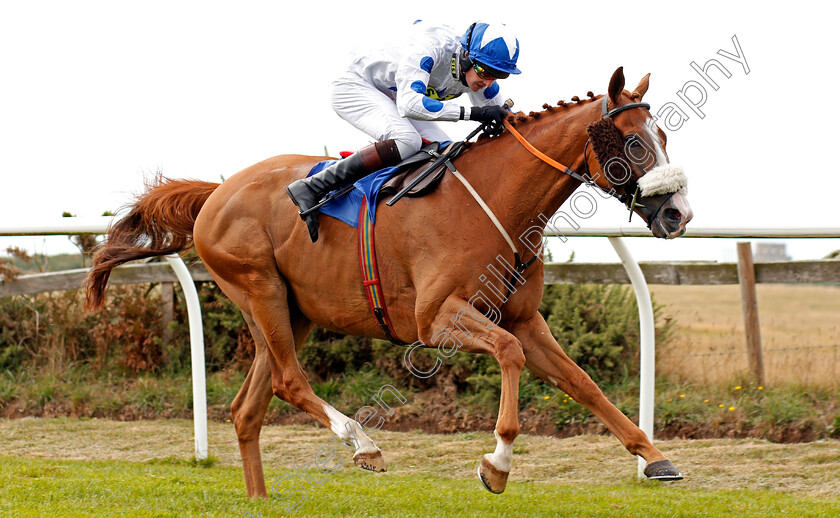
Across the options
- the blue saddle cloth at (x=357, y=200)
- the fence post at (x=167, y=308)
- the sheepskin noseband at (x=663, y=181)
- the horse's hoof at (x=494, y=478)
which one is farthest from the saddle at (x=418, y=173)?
the fence post at (x=167, y=308)

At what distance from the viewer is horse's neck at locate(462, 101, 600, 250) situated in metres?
3.75

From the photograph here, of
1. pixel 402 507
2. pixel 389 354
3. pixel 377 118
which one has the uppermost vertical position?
pixel 377 118

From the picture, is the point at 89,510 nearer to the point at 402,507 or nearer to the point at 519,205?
the point at 402,507

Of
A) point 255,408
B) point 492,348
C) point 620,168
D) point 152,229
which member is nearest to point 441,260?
point 492,348

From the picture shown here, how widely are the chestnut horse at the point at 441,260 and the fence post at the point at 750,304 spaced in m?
2.93

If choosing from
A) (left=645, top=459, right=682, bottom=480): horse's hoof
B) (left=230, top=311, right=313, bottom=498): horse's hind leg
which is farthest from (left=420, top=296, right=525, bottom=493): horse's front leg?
(left=230, top=311, right=313, bottom=498): horse's hind leg

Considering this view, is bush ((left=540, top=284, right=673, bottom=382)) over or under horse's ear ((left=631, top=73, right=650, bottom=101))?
under

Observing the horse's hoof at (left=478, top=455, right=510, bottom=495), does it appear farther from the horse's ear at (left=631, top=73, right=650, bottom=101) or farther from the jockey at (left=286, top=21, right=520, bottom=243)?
the horse's ear at (left=631, top=73, right=650, bottom=101)

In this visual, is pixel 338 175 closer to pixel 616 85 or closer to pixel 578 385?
pixel 616 85

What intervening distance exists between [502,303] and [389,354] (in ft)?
11.6

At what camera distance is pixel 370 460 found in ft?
12.6

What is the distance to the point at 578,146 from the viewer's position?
3.72m

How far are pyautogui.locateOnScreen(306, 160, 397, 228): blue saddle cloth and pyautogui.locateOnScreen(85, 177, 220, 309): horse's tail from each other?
4.15 feet

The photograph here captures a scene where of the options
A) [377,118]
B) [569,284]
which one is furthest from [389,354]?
[377,118]
